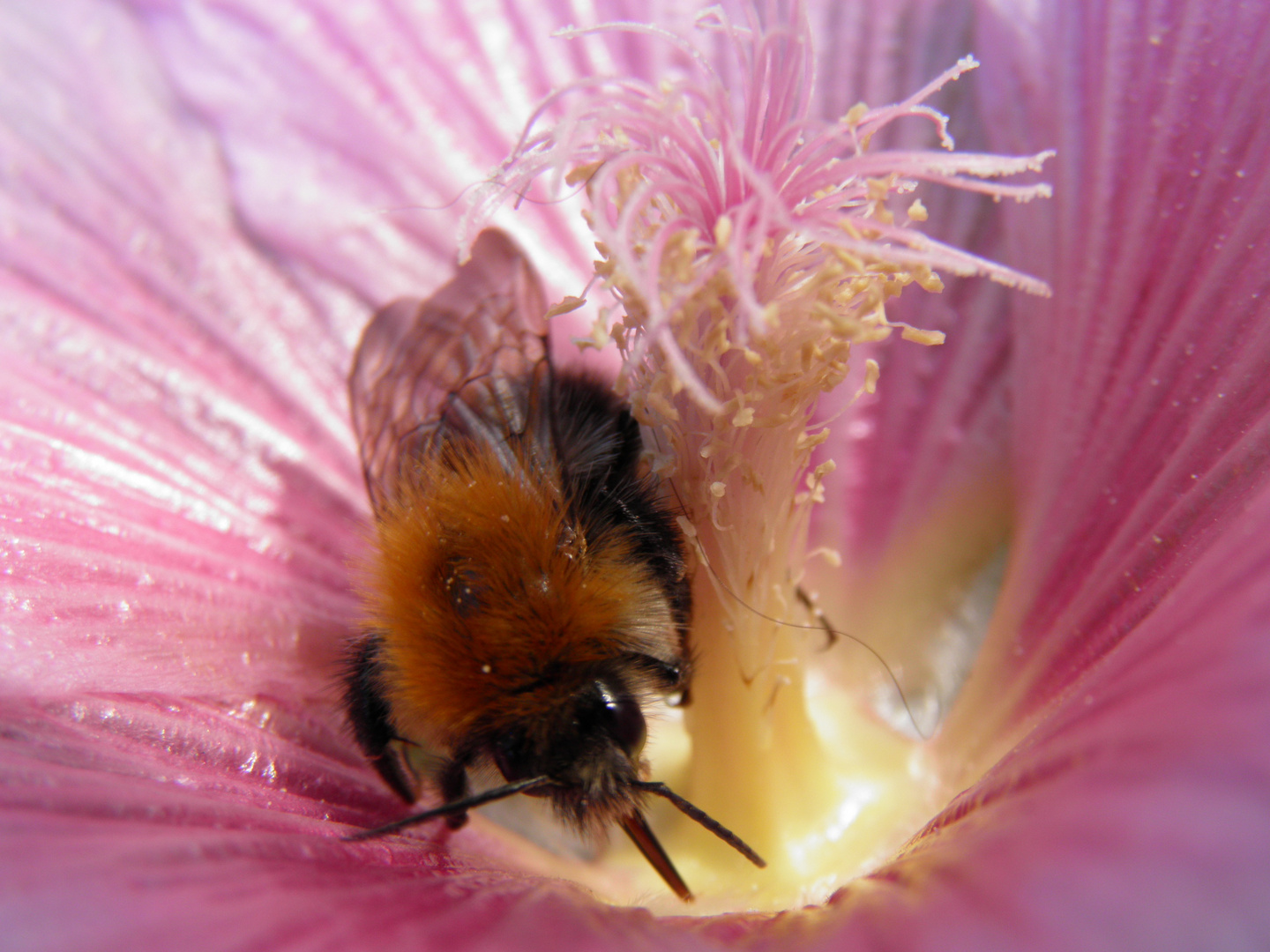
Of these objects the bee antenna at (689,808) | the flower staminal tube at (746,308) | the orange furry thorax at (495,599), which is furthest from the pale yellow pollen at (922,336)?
the bee antenna at (689,808)

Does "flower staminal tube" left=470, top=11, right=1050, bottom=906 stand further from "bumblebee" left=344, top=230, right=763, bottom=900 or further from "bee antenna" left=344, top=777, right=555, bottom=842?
"bee antenna" left=344, top=777, right=555, bottom=842

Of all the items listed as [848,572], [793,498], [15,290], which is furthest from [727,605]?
[15,290]

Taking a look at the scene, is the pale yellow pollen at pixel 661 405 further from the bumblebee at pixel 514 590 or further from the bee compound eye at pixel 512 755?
the bee compound eye at pixel 512 755

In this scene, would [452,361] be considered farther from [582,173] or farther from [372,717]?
[372,717]

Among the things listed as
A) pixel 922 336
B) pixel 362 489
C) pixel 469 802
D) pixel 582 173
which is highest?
pixel 582 173

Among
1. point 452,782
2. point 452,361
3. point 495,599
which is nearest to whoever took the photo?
point 495,599

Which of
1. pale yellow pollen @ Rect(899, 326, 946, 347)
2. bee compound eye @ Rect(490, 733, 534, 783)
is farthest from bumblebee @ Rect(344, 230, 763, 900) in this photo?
pale yellow pollen @ Rect(899, 326, 946, 347)

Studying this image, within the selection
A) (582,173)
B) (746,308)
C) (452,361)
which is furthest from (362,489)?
(746,308)

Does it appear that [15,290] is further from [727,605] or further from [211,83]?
→ [727,605]
